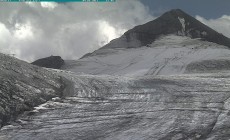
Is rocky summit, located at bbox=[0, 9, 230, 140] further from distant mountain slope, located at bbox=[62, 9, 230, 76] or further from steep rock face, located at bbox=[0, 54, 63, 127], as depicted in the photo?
distant mountain slope, located at bbox=[62, 9, 230, 76]

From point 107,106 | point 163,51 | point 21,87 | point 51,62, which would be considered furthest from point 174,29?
point 21,87

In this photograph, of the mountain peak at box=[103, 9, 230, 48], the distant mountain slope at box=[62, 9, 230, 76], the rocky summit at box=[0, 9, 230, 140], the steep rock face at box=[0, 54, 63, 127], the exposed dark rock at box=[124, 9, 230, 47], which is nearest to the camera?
the rocky summit at box=[0, 9, 230, 140]

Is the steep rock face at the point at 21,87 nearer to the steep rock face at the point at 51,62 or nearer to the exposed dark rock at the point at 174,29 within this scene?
the steep rock face at the point at 51,62

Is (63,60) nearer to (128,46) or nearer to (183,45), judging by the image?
(128,46)

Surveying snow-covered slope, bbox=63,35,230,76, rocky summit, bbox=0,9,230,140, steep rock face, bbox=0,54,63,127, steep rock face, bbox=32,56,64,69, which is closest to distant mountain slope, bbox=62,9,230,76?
snow-covered slope, bbox=63,35,230,76

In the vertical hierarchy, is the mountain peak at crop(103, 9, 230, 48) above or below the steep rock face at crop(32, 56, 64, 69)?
above
